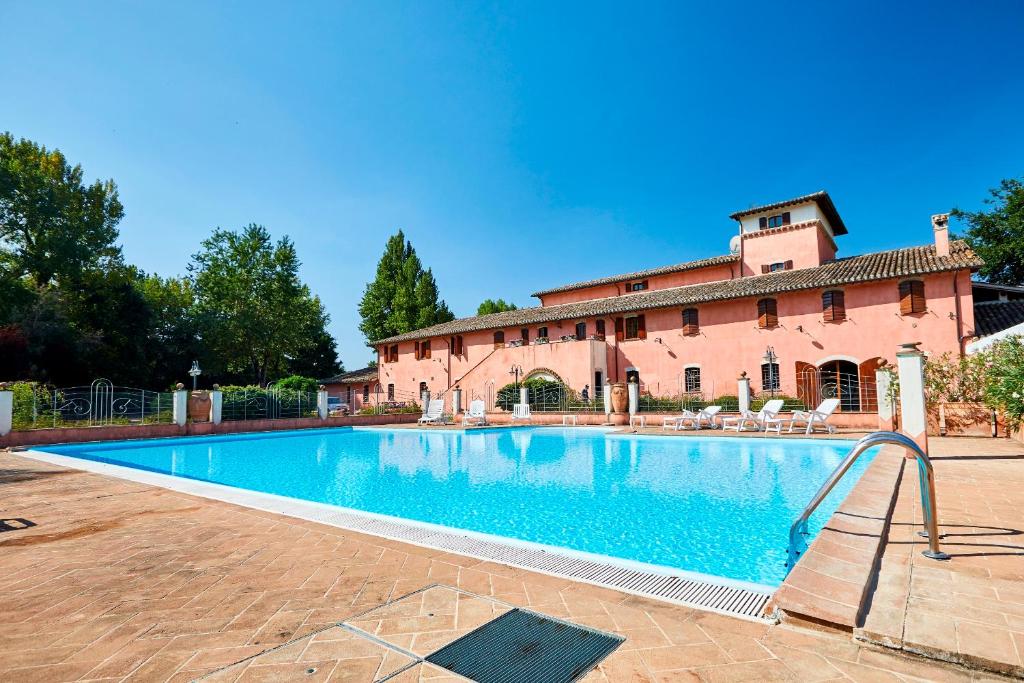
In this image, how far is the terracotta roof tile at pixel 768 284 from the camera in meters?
17.5

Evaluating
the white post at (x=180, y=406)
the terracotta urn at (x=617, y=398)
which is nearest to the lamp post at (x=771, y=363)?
the terracotta urn at (x=617, y=398)

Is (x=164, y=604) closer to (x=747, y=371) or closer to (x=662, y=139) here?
(x=662, y=139)

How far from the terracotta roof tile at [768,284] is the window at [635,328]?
66 centimetres

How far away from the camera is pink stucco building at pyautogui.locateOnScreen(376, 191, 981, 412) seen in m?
17.3

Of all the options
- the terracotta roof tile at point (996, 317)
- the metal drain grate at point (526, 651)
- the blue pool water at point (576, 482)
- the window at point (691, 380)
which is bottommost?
the blue pool water at point (576, 482)

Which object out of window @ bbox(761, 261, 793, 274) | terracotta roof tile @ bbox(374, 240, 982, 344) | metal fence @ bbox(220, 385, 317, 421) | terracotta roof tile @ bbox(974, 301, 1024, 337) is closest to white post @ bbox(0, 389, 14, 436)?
metal fence @ bbox(220, 385, 317, 421)

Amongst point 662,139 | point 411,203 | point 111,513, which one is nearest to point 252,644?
point 111,513

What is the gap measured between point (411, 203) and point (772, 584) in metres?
15.7

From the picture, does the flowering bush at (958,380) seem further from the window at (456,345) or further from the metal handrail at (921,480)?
the window at (456,345)

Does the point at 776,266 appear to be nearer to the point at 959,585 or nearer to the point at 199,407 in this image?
the point at 959,585

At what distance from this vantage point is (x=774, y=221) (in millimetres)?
23312

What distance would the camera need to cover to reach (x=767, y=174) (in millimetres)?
23453

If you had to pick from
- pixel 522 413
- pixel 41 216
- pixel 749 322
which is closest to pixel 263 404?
pixel 522 413

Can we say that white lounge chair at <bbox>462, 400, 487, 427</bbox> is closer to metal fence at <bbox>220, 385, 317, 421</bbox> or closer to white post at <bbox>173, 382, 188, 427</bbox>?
metal fence at <bbox>220, 385, 317, 421</bbox>
